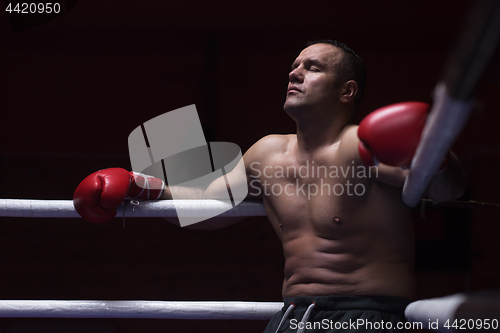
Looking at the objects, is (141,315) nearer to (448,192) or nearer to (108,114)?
(448,192)

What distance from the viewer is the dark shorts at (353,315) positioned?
1.04 metres

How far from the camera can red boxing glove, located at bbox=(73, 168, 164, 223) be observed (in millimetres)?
1209

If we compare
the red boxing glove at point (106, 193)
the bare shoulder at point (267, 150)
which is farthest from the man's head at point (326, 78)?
the red boxing glove at point (106, 193)

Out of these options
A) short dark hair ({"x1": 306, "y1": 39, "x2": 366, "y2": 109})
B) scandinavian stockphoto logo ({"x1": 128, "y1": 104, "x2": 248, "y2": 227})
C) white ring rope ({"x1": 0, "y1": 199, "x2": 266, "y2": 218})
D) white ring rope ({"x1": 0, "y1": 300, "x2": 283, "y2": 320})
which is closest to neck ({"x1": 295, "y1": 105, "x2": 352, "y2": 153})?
short dark hair ({"x1": 306, "y1": 39, "x2": 366, "y2": 109})

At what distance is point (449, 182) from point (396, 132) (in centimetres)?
23

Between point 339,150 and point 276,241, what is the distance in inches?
128

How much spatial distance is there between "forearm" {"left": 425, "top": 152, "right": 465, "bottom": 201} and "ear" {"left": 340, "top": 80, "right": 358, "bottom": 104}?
0.41 metres

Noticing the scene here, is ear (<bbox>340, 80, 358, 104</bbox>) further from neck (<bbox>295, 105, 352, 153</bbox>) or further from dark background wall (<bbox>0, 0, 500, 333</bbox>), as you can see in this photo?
dark background wall (<bbox>0, 0, 500, 333</bbox>)

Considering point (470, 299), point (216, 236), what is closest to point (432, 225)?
point (216, 236)

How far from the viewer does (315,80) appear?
50.0 inches

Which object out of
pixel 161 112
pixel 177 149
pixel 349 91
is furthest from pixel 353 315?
pixel 161 112

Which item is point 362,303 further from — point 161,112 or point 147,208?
point 161,112

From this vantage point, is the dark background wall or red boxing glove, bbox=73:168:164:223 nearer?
red boxing glove, bbox=73:168:164:223

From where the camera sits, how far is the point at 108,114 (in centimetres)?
410
